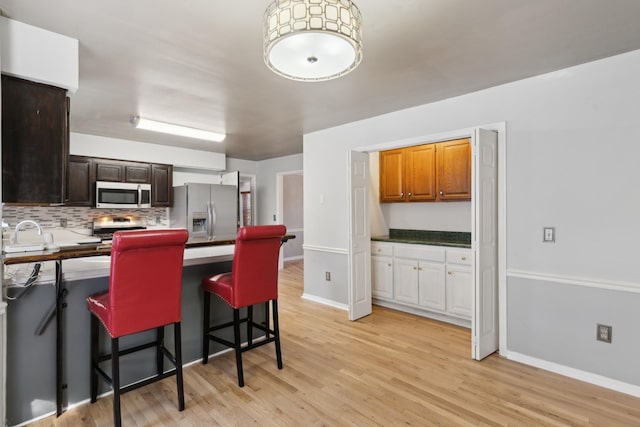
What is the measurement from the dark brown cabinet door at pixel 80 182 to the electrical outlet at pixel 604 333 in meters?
5.88

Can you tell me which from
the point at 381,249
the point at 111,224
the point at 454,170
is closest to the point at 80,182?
the point at 111,224

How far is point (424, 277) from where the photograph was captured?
3.83 meters

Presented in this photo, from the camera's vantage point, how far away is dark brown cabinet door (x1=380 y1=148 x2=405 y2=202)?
172 inches

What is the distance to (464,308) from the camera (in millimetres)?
3504

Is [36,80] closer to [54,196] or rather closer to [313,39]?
[54,196]

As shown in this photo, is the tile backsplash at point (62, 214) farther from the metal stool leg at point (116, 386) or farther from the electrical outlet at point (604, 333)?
the electrical outlet at point (604, 333)

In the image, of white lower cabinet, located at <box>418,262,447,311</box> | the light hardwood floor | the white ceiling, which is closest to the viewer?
the white ceiling

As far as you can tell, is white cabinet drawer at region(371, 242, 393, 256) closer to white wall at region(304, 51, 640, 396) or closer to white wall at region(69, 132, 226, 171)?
white wall at region(304, 51, 640, 396)


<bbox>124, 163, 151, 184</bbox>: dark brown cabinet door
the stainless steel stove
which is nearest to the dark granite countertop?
<bbox>124, 163, 151, 184</bbox>: dark brown cabinet door

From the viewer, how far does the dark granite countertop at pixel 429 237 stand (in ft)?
12.8

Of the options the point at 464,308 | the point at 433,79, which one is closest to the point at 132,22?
the point at 433,79

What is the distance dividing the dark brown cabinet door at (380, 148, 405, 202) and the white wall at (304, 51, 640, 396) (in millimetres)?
1239

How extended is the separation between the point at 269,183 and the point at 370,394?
5165mm

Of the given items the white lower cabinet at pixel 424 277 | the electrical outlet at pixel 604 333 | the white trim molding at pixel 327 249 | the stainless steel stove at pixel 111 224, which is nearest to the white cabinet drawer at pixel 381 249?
the white lower cabinet at pixel 424 277
